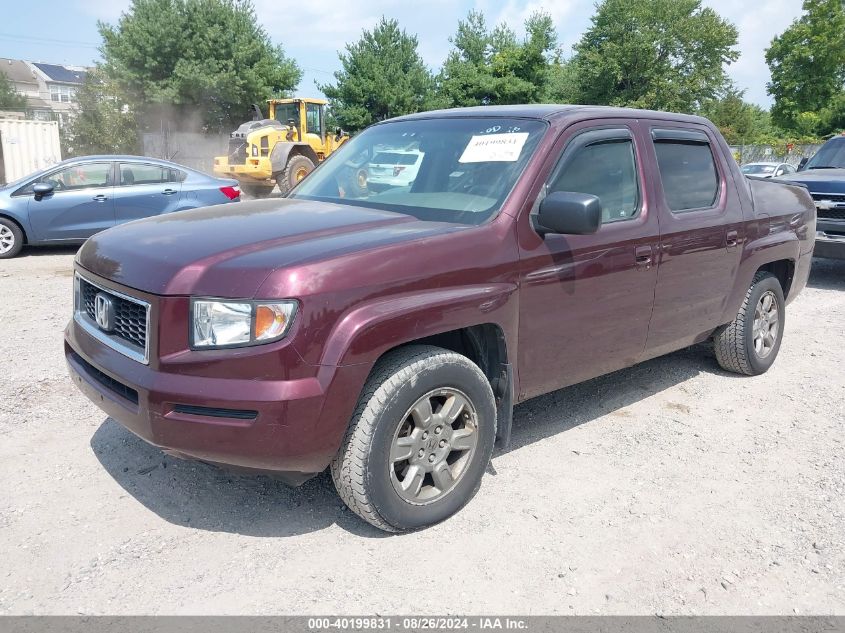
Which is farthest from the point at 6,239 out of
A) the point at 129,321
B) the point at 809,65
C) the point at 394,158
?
the point at 809,65

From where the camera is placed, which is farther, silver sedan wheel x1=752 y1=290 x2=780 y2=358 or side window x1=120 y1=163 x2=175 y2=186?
side window x1=120 y1=163 x2=175 y2=186

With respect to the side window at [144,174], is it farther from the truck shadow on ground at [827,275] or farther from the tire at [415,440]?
the truck shadow on ground at [827,275]

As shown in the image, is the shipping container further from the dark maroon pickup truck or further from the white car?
the dark maroon pickup truck

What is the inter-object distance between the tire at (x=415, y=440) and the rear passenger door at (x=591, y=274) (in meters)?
0.41

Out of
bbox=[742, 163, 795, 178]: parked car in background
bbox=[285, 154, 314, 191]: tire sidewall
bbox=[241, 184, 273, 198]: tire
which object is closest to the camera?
bbox=[285, 154, 314, 191]: tire sidewall

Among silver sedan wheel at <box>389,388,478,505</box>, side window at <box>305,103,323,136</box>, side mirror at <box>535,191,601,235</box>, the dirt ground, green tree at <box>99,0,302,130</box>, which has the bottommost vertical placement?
the dirt ground

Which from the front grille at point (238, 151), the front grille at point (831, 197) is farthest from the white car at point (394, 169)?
the front grille at point (238, 151)

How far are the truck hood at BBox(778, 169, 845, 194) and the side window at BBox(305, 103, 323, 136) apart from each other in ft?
48.3

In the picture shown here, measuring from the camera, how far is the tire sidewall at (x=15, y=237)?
10125mm

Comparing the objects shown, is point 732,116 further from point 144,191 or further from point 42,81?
point 42,81

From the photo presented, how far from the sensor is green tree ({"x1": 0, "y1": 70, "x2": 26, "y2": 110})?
6022 centimetres

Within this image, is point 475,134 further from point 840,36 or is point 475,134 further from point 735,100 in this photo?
point 735,100

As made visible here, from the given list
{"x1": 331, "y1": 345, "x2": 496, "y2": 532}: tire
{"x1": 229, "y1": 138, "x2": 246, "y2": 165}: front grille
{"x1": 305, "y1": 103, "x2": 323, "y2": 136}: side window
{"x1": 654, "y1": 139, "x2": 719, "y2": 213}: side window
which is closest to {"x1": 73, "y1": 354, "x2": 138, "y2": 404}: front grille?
{"x1": 331, "y1": 345, "x2": 496, "y2": 532}: tire

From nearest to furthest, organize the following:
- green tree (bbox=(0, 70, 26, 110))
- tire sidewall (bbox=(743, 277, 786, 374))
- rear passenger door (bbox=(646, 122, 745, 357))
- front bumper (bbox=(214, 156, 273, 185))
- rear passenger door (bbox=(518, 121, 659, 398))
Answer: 1. rear passenger door (bbox=(518, 121, 659, 398))
2. rear passenger door (bbox=(646, 122, 745, 357))
3. tire sidewall (bbox=(743, 277, 786, 374))
4. front bumper (bbox=(214, 156, 273, 185))
5. green tree (bbox=(0, 70, 26, 110))
